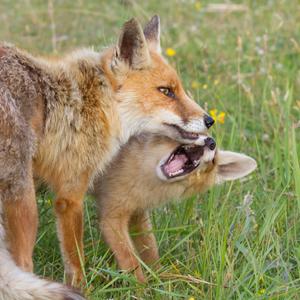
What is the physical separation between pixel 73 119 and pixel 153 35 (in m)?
1.13

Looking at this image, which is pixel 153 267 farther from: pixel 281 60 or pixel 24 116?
pixel 281 60

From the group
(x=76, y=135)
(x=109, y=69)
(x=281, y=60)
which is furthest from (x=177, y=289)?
(x=281, y=60)

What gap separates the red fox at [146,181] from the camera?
18.2 ft

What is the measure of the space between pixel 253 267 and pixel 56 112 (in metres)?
1.56

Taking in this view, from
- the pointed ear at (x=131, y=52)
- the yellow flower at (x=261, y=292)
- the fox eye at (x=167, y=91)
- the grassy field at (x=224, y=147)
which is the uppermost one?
the pointed ear at (x=131, y=52)

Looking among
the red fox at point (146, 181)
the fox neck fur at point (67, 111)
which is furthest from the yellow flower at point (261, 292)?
the fox neck fur at point (67, 111)

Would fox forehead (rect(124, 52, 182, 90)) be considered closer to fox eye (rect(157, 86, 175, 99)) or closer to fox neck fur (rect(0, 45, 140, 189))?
fox eye (rect(157, 86, 175, 99))

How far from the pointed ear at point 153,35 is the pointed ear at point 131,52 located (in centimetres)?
38

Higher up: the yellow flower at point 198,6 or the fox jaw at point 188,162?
the yellow flower at point 198,6

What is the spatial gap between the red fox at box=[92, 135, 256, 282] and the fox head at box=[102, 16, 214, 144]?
0.19 metres

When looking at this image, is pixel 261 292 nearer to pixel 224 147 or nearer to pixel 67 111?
pixel 67 111

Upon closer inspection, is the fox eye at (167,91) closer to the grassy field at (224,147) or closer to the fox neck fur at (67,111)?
the fox neck fur at (67,111)

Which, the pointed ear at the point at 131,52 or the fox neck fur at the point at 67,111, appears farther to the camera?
the pointed ear at the point at 131,52

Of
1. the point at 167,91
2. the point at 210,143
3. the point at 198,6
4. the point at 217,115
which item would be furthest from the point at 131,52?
the point at 198,6
